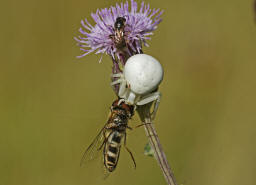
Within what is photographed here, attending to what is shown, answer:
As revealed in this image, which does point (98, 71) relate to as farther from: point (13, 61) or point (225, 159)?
point (225, 159)

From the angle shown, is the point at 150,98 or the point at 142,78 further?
the point at 150,98

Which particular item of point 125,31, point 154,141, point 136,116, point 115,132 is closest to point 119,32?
point 125,31

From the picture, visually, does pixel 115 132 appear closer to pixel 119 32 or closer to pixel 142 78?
pixel 142 78

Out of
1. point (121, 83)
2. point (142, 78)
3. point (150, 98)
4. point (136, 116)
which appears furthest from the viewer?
point (136, 116)

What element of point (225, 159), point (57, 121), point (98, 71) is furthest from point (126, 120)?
point (98, 71)

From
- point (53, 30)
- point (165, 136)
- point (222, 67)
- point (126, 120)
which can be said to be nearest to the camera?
point (126, 120)

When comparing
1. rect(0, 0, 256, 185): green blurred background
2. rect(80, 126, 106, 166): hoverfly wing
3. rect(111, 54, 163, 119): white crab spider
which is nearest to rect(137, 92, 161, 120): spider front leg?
rect(111, 54, 163, 119): white crab spider

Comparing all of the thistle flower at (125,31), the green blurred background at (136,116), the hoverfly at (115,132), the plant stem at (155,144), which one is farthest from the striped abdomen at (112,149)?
the green blurred background at (136,116)

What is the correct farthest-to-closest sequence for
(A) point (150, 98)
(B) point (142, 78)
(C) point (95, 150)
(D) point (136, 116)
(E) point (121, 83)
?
(D) point (136, 116)
(C) point (95, 150)
(E) point (121, 83)
(A) point (150, 98)
(B) point (142, 78)
